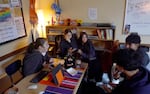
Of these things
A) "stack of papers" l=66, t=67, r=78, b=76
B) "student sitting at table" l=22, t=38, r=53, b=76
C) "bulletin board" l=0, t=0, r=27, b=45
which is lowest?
"stack of papers" l=66, t=67, r=78, b=76

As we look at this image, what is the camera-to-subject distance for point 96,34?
11.6ft

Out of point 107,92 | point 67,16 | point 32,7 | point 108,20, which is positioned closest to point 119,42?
point 108,20

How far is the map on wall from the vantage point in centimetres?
317

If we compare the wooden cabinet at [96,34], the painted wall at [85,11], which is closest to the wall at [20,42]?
the painted wall at [85,11]

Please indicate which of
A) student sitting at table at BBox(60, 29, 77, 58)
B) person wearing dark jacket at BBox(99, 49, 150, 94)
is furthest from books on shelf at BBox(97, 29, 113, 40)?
person wearing dark jacket at BBox(99, 49, 150, 94)

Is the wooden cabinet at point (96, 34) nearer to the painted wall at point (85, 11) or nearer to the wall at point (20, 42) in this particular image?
the painted wall at point (85, 11)

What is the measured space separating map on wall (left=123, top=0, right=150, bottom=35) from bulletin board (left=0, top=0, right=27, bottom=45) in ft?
7.24

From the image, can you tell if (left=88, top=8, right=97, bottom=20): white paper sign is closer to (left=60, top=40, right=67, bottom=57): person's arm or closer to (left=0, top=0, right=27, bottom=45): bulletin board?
(left=60, top=40, right=67, bottom=57): person's arm

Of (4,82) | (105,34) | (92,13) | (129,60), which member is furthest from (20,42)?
(129,60)

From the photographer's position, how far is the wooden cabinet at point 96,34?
11.1 ft

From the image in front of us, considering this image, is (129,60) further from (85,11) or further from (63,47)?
(85,11)

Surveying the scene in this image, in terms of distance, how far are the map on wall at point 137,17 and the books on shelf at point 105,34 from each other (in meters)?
0.34

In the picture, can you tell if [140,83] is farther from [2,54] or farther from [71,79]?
[2,54]

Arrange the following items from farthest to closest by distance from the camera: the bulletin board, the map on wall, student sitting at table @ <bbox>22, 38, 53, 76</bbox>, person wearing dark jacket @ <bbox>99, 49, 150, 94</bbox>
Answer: the map on wall → the bulletin board → student sitting at table @ <bbox>22, 38, 53, 76</bbox> → person wearing dark jacket @ <bbox>99, 49, 150, 94</bbox>
